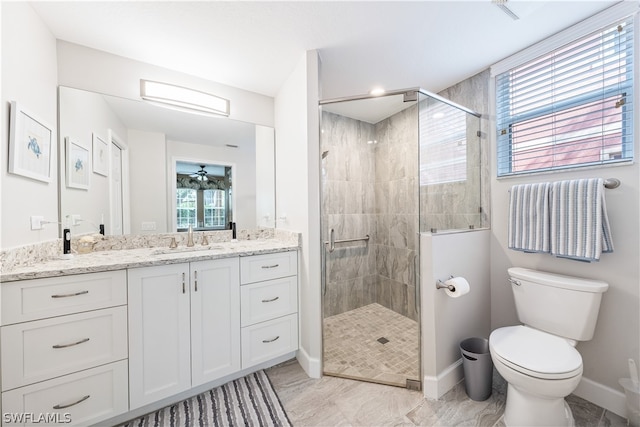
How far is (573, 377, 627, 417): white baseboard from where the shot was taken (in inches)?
52.6

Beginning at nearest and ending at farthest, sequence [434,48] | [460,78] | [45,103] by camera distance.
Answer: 1. [45,103]
2. [434,48]
3. [460,78]

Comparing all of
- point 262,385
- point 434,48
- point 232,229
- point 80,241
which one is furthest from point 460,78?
point 80,241

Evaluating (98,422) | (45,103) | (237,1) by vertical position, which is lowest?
(98,422)

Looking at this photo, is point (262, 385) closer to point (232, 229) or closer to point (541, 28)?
point (232, 229)

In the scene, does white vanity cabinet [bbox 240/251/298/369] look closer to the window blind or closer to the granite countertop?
the granite countertop

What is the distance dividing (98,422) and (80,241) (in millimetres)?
1078

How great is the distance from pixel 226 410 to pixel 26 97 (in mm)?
2153

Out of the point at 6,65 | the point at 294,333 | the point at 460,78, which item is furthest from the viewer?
the point at 460,78

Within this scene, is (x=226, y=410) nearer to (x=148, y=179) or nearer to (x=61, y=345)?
(x=61, y=345)

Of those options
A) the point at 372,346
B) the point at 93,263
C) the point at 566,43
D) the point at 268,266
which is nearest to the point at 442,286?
the point at 372,346

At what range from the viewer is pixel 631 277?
52.2 inches

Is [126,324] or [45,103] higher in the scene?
[45,103]

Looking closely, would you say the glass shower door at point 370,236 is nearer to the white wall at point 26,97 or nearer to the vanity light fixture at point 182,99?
the vanity light fixture at point 182,99

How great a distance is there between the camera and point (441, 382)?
153 cm
